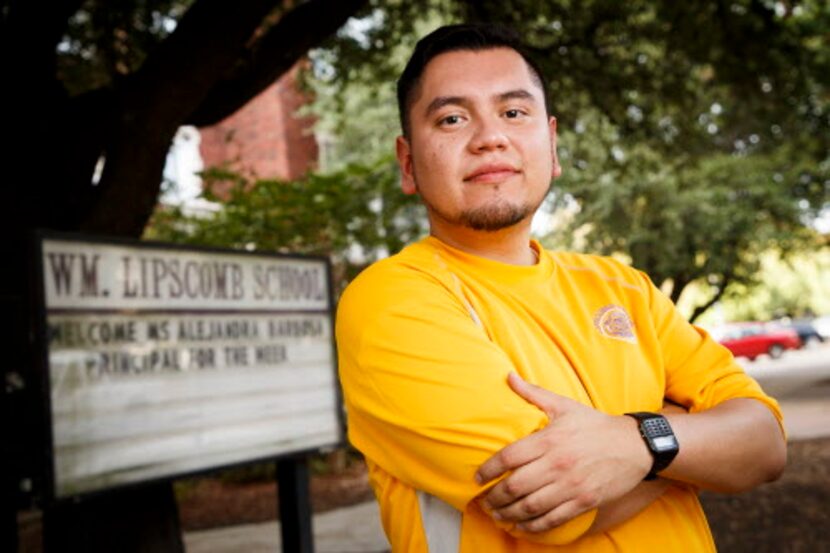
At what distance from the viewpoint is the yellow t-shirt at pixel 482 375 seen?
170 cm

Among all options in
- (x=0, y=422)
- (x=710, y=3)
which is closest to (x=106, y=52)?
(x=0, y=422)

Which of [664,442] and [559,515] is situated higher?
[664,442]

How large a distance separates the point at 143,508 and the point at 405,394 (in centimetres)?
409

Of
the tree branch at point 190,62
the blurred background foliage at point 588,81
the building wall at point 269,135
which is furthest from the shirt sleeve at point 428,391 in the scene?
the building wall at point 269,135

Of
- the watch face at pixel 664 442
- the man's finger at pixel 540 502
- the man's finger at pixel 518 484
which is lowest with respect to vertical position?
the man's finger at pixel 540 502

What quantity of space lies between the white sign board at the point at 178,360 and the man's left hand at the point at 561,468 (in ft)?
10.8

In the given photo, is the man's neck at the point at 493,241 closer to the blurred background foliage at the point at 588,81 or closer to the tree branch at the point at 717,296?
the blurred background foliage at the point at 588,81

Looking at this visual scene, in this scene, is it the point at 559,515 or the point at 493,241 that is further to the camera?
the point at 493,241

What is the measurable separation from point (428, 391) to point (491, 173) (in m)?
0.59

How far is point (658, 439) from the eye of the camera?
5.77 feet

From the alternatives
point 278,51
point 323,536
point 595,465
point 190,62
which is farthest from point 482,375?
point 323,536

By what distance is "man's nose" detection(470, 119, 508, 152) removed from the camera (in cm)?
199

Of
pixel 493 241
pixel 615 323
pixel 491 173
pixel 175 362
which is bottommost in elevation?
pixel 175 362

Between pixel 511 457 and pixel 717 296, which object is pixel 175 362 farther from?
pixel 717 296
